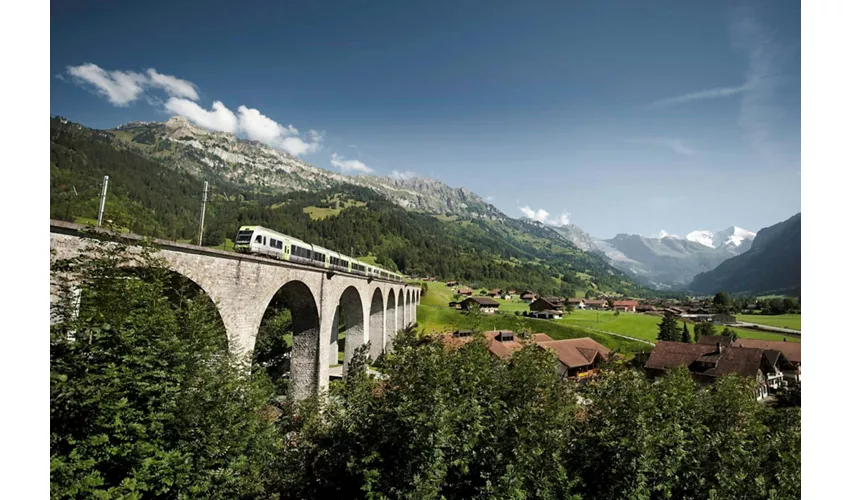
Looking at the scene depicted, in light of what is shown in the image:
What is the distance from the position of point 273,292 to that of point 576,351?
30222 millimetres

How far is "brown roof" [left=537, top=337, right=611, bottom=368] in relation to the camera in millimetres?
33969

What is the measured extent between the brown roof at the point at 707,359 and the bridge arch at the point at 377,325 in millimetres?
23042

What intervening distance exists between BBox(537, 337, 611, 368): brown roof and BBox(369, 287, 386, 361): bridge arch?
1545 centimetres

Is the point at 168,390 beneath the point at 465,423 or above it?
above

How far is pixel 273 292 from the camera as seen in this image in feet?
51.2

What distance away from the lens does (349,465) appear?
8914 millimetres

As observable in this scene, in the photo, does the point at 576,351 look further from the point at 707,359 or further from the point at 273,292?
the point at 273,292

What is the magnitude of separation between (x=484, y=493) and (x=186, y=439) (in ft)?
21.6

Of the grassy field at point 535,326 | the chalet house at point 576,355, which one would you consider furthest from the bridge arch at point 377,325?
the chalet house at point 576,355

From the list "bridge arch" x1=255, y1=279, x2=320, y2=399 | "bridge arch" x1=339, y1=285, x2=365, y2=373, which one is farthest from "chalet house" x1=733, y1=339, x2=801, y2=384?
"bridge arch" x1=339, y1=285, x2=365, y2=373
